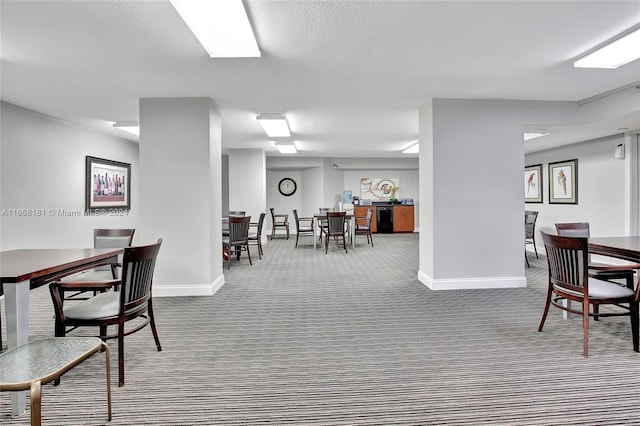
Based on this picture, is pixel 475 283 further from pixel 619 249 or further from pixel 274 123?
pixel 274 123

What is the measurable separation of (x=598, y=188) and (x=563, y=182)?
0.76m

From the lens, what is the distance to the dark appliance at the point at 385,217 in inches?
422

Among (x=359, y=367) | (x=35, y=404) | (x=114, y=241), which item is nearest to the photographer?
(x=35, y=404)

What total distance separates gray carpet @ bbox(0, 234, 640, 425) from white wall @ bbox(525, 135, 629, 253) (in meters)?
3.30

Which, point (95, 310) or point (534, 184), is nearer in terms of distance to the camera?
point (95, 310)

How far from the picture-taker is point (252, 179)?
8258 millimetres

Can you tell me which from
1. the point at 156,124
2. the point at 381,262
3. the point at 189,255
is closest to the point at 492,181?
the point at 381,262

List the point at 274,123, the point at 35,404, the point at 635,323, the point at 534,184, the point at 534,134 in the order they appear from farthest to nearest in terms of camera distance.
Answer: the point at 534,184 → the point at 534,134 → the point at 274,123 → the point at 635,323 → the point at 35,404

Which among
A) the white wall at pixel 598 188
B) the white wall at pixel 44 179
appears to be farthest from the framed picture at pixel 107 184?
the white wall at pixel 598 188

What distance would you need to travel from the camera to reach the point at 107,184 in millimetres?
6188

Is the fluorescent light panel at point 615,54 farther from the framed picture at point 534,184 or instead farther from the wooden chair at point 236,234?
the framed picture at point 534,184

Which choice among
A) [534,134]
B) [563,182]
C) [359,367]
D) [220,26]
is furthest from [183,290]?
[563,182]

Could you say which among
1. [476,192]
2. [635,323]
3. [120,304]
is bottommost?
[635,323]

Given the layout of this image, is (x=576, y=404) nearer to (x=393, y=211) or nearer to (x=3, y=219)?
(x=3, y=219)
